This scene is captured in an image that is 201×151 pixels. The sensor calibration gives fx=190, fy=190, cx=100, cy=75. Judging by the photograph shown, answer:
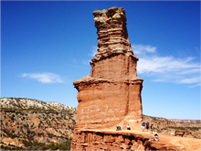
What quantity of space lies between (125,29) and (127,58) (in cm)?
467

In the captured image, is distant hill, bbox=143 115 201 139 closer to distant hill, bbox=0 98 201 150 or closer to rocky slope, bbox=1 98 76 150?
distant hill, bbox=0 98 201 150

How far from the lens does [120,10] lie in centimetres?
2436

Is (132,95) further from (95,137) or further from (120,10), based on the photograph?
(120,10)

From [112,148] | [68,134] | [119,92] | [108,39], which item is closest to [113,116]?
[119,92]

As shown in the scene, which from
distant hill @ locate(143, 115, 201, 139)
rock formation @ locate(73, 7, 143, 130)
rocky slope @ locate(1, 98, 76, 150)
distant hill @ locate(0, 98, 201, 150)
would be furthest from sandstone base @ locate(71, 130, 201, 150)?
rocky slope @ locate(1, 98, 76, 150)

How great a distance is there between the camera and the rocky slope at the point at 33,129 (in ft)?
186

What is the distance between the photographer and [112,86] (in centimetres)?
2200

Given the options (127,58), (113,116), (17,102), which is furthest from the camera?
(17,102)

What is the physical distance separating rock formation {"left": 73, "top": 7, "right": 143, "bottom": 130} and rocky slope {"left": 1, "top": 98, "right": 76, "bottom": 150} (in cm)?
3681

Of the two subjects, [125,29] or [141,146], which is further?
[125,29]

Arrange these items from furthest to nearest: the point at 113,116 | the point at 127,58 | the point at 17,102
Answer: the point at 17,102
the point at 127,58
the point at 113,116

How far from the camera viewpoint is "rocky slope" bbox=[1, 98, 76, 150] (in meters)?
Result: 56.5

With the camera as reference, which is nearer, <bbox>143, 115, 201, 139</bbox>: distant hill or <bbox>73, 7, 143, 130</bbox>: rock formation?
<bbox>73, 7, 143, 130</bbox>: rock formation

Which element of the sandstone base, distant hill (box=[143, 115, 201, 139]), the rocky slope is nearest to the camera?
the sandstone base
